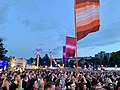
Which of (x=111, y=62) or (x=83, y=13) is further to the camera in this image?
(x=111, y=62)

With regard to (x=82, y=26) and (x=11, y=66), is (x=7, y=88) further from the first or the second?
(x=11, y=66)

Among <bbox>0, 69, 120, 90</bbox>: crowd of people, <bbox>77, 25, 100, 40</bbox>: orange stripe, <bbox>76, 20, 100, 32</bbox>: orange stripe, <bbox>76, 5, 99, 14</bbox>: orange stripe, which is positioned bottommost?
<bbox>0, 69, 120, 90</bbox>: crowd of people

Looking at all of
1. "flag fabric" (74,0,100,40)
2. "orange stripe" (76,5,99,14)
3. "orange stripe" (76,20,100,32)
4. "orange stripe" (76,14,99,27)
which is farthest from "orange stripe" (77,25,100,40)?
"orange stripe" (76,5,99,14)

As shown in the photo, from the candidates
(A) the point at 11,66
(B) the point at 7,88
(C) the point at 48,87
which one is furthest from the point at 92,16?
(A) the point at 11,66

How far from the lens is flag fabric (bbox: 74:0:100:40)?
9641 millimetres

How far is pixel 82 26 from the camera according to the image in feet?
31.6

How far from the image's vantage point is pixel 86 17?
966 cm

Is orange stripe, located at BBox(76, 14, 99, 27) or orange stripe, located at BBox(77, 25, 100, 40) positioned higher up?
orange stripe, located at BBox(76, 14, 99, 27)

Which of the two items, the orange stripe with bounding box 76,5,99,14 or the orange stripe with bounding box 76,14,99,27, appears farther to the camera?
the orange stripe with bounding box 76,5,99,14

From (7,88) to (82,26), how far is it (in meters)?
3.29

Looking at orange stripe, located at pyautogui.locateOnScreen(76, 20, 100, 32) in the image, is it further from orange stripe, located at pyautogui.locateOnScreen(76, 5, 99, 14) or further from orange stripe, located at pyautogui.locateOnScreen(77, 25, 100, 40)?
orange stripe, located at pyautogui.locateOnScreen(76, 5, 99, 14)

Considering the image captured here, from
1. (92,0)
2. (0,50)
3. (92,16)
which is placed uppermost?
(0,50)

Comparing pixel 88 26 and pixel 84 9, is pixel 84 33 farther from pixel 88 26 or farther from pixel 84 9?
pixel 84 9

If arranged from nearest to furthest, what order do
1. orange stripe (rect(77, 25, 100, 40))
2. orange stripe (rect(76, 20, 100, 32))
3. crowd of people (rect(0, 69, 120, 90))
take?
1. crowd of people (rect(0, 69, 120, 90))
2. orange stripe (rect(76, 20, 100, 32))
3. orange stripe (rect(77, 25, 100, 40))
